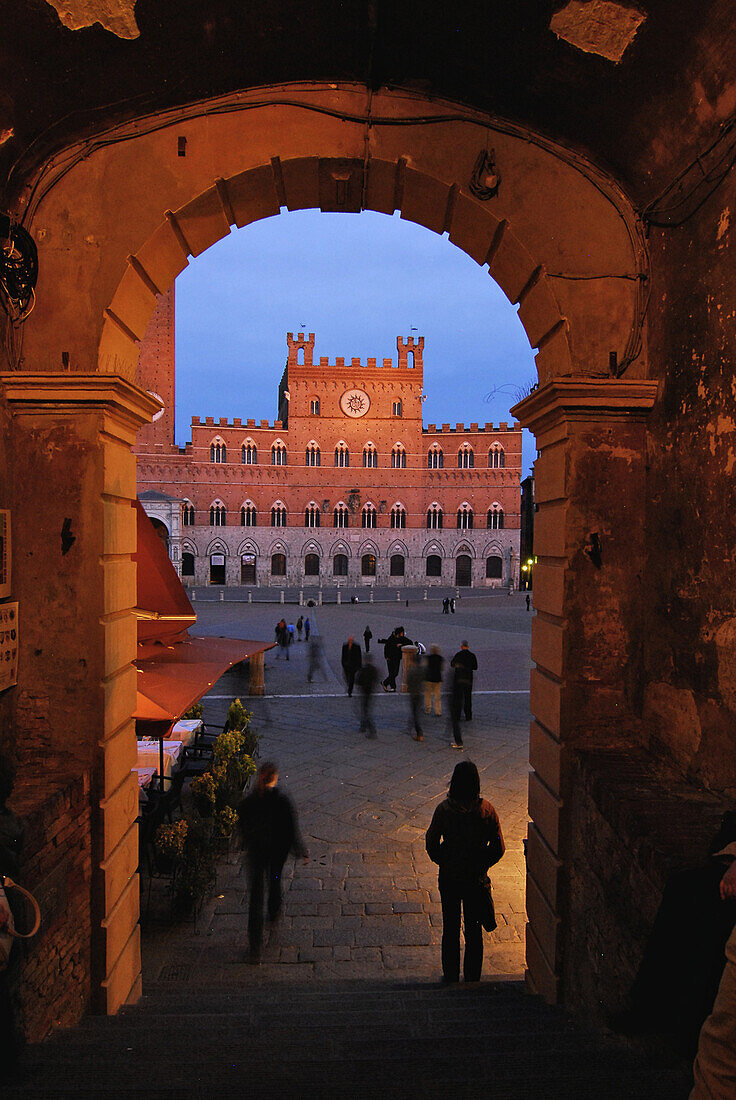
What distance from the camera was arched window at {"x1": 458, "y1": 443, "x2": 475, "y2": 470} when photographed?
4195 centimetres

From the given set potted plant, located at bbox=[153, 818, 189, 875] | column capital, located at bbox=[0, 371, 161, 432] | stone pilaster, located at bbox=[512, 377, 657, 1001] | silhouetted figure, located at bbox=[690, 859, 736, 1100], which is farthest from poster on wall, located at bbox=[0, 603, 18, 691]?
silhouetted figure, located at bbox=[690, 859, 736, 1100]

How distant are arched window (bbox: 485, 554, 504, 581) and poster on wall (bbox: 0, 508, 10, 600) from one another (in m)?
39.8

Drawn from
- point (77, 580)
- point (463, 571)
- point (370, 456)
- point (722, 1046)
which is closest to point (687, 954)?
point (722, 1046)

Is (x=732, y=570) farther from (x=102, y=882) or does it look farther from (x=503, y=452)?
(x=503, y=452)

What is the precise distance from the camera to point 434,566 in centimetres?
4228

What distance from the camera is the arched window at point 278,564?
135 ft

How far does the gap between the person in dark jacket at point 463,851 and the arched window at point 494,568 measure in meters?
38.9

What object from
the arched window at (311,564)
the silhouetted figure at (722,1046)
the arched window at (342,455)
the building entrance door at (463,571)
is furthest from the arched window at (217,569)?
the silhouetted figure at (722,1046)

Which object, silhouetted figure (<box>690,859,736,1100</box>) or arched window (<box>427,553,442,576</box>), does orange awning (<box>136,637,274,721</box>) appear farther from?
arched window (<box>427,553,442,576</box>)

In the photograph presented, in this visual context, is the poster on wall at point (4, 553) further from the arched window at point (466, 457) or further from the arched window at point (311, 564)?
the arched window at point (466, 457)

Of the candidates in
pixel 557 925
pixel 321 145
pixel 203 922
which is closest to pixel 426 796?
pixel 203 922

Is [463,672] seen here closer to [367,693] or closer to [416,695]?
[416,695]

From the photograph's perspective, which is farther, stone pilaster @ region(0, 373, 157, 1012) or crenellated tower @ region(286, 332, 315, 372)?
crenellated tower @ region(286, 332, 315, 372)

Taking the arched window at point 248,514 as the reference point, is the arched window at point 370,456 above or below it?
above
